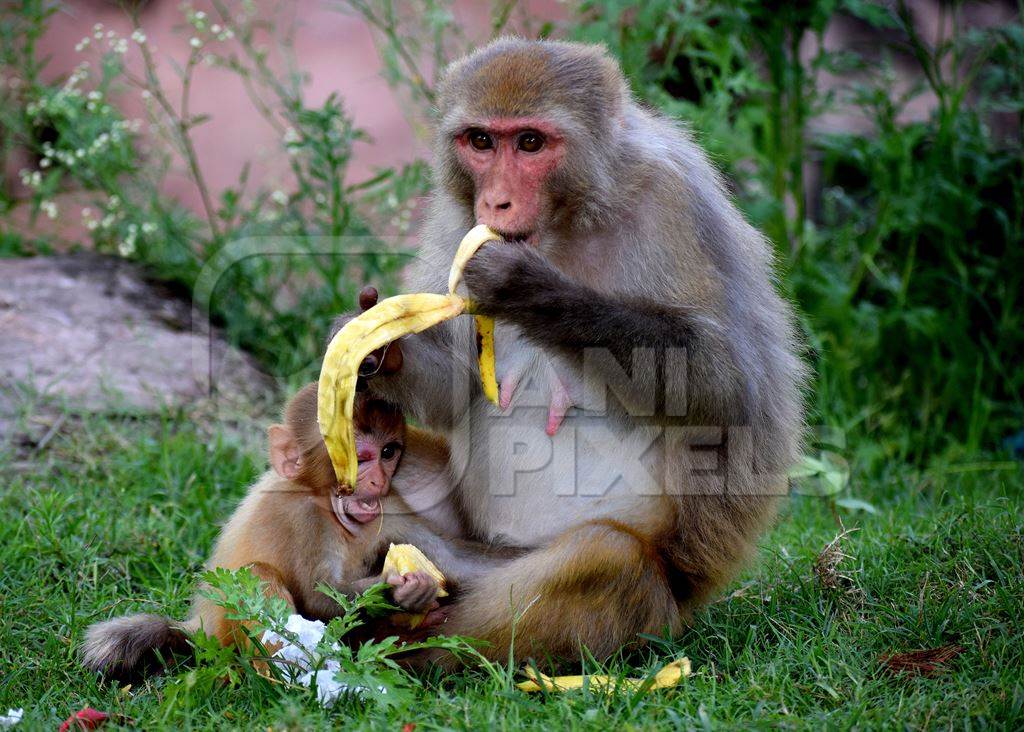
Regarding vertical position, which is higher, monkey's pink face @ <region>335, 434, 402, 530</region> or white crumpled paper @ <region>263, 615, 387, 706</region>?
monkey's pink face @ <region>335, 434, 402, 530</region>

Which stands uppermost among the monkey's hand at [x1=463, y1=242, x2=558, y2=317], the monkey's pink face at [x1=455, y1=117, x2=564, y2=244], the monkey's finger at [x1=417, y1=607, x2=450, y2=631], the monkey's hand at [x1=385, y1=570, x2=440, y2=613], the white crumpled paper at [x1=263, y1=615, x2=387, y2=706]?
the monkey's pink face at [x1=455, y1=117, x2=564, y2=244]

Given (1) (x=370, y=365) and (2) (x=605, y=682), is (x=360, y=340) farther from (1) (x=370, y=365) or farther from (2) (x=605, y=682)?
(2) (x=605, y=682)

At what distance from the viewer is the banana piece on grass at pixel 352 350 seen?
3693 millimetres

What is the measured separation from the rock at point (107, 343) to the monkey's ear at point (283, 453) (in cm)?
200

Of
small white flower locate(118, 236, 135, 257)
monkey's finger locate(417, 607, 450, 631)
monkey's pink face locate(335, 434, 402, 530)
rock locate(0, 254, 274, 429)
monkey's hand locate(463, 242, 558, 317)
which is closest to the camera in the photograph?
monkey's hand locate(463, 242, 558, 317)

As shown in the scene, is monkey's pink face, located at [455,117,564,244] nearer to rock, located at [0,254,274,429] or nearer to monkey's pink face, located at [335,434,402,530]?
monkey's pink face, located at [335,434,402,530]

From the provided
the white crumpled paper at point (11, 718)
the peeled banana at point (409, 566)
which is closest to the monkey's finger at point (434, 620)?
the peeled banana at point (409, 566)

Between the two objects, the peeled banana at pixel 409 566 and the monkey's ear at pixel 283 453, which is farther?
the monkey's ear at pixel 283 453

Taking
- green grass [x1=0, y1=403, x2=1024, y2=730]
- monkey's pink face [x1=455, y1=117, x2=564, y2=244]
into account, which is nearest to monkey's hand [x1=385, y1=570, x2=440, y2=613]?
green grass [x1=0, y1=403, x2=1024, y2=730]

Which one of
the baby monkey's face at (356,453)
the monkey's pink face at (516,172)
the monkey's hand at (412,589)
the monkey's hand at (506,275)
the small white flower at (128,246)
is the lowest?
the monkey's hand at (412,589)

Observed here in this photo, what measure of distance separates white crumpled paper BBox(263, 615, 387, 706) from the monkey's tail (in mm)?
452

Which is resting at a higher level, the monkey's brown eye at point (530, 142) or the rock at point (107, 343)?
the monkey's brown eye at point (530, 142)

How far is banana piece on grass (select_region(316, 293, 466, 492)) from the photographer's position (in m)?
3.69

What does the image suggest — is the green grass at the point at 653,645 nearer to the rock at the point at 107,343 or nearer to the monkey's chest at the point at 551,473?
the rock at the point at 107,343
